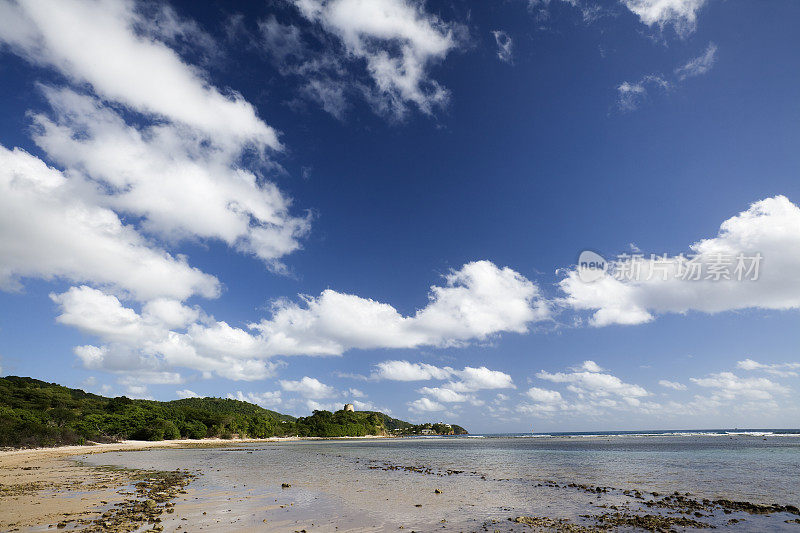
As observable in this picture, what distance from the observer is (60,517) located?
19.2 metres

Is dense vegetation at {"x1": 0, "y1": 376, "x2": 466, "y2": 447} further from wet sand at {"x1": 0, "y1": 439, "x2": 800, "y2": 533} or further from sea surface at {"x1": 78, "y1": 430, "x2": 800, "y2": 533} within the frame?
sea surface at {"x1": 78, "y1": 430, "x2": 800, "y2": 533}

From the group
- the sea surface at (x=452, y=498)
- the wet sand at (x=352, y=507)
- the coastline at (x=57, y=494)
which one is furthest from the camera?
the sea surface at (x=452, y=498)

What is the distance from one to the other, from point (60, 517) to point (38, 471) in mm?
28616

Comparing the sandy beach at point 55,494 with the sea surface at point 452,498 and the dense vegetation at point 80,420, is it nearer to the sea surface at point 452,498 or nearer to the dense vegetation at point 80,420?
the sea surface at point 452,498

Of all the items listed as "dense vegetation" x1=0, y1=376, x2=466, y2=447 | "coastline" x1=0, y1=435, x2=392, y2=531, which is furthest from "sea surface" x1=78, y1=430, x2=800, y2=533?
"dense vegetation" x1=0, y1=376, x2=466, y2=447

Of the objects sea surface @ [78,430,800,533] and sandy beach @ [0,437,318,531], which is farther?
sea surface @ [78,430,800,533]

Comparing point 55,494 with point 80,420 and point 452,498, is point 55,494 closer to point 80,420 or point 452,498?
point 452,498

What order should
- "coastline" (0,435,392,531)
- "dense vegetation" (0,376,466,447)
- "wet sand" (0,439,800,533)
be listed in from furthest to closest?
"dense vegetation" (0,376,466,447) → "wet sand" (0,439,800,533) → "coastline" (0,435,392,531)

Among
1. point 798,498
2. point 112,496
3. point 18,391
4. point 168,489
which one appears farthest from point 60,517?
point 18,391

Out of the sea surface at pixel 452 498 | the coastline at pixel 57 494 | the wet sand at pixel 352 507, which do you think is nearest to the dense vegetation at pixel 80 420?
the coastline at pixel 57 494

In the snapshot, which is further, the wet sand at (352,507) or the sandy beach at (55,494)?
the wet sand at (352,507)

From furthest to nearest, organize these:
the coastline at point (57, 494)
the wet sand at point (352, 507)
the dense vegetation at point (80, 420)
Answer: the dense vegetation at point (80, 420) < the wet sand at point (352, 507) < the coastline at point (57, 494)

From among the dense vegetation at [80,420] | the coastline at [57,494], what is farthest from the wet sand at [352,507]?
the dense vegetation at [80,420]

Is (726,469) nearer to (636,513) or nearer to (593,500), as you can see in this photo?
(593,500)
